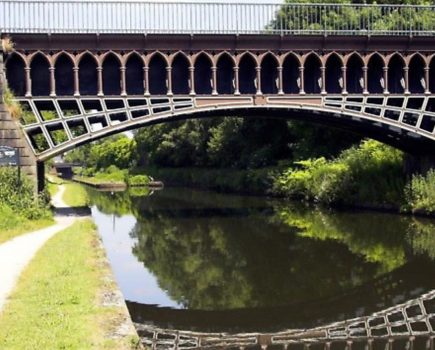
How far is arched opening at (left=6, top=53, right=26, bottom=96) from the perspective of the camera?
100 ft

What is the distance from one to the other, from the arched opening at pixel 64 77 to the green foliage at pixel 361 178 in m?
17.9

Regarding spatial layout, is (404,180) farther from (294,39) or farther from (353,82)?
(294,39)

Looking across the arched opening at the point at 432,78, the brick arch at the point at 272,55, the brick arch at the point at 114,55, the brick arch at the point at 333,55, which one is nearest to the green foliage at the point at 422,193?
the arched opening at the point at 432,78

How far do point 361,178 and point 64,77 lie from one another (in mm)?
18467

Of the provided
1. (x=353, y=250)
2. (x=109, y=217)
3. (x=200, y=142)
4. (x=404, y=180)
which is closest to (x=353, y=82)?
(x=404, y=180)

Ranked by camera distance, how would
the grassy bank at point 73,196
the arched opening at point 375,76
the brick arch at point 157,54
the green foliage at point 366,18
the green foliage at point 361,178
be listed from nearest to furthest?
the brick arch at point 157,54 → the arched opening at point 375,76 → the green foliage at point 361,178 → the grassy bank at point 73,196 → the green foliage at point 366,18

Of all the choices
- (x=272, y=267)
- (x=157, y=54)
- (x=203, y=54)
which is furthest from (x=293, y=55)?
(x=272, y=267)

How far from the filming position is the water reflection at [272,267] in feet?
52.3

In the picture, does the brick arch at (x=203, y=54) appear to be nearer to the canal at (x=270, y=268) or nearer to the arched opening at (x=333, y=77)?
the arched opening at (x=333, y=77)

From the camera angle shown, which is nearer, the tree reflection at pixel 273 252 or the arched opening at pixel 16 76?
the tree reflection at pixel 273 252

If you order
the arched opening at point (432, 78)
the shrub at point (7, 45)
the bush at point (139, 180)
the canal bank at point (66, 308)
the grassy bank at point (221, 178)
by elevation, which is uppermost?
the shrub at point (7, 45)

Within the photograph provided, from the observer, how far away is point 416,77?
34344mm

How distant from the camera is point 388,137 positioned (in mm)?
36594

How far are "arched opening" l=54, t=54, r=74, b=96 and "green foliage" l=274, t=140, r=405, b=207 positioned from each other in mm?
17903
